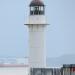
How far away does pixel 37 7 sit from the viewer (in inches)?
1769

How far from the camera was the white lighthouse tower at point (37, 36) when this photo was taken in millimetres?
43938

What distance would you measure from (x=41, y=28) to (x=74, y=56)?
91.5m

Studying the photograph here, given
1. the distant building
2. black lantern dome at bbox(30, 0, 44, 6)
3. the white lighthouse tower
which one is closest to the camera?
the distant building

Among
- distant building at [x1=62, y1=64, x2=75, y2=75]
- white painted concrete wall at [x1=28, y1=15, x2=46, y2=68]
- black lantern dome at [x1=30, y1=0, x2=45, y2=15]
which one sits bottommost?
distant building at [x1=62, y1=64, x2=75, y2=75]

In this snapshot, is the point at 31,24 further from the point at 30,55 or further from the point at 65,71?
the point at 65,71

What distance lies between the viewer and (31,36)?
44375mm

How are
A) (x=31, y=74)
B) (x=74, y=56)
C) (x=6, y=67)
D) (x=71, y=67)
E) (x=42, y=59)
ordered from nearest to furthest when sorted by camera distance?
(x=71, y=67) < (x=31, y=74) < (x=42, y=59) < (x=6, y=67) < (x=74, y=56)

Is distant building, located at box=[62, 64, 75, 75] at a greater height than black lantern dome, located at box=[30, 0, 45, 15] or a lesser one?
lesser

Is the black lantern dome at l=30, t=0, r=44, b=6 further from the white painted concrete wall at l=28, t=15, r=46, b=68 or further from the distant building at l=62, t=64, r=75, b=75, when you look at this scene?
the distant building at l=62, t=64, r=75, b=75

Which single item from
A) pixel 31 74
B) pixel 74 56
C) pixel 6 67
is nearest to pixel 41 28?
pixel 31 74

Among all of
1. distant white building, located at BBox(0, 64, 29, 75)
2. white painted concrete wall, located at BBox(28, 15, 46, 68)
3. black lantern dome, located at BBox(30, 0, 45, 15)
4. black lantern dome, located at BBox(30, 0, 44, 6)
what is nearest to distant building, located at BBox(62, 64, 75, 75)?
white painted concrete wall, located at BBox(28, 15, 46, 68)

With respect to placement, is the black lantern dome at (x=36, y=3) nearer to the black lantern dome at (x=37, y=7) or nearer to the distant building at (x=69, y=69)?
the black lantern dome at (x=37, y=7)

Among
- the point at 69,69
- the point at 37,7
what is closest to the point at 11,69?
the point at 37,7

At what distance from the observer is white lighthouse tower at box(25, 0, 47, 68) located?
43938mm
